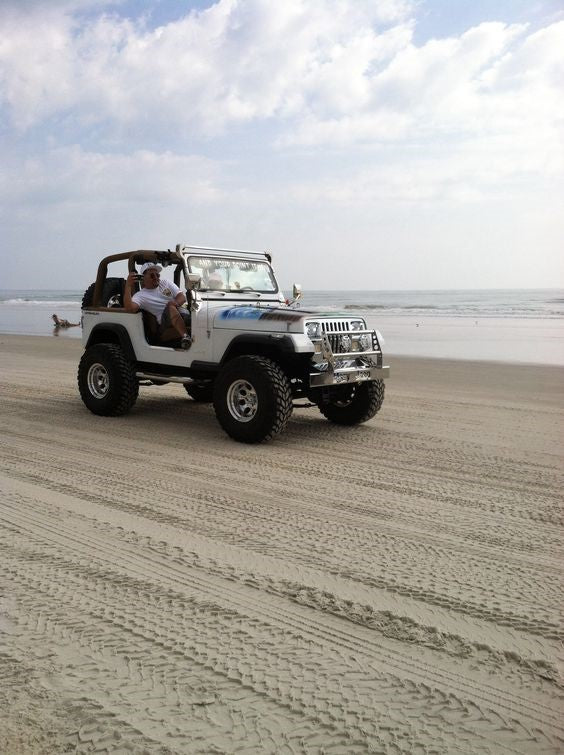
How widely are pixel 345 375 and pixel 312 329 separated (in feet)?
1.91

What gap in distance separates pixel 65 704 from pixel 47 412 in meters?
6.62

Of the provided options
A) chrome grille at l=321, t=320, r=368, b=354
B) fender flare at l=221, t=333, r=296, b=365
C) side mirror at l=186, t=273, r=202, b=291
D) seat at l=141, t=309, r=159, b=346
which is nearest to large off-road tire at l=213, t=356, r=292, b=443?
fender flare at l=221, t=333, r=296, b=365

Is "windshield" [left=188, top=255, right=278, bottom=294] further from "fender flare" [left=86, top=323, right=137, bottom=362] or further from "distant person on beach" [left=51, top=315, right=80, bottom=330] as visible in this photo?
"distant person on beach" [left=51, top=315, right=80, bottom=330]

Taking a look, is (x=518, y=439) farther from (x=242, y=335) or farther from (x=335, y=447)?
(x=242, y=335)

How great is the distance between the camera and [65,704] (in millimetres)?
2596

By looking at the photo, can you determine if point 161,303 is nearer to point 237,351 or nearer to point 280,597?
point 237,351

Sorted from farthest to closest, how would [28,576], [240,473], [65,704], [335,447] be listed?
[335,447] → [240,473] → [28,576] → [65,704]

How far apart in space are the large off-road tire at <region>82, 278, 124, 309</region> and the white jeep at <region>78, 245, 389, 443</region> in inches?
0.5

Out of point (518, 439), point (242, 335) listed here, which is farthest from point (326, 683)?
point (518, 439)

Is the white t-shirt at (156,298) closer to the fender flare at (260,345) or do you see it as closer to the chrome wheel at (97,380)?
the chrome wheel at (97,380)

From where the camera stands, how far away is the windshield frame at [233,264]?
317 inches

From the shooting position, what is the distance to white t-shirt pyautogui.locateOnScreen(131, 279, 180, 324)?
8.12 meters

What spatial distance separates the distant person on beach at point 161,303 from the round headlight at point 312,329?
1.54m

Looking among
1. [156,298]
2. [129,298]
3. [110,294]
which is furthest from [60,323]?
[156,298]
